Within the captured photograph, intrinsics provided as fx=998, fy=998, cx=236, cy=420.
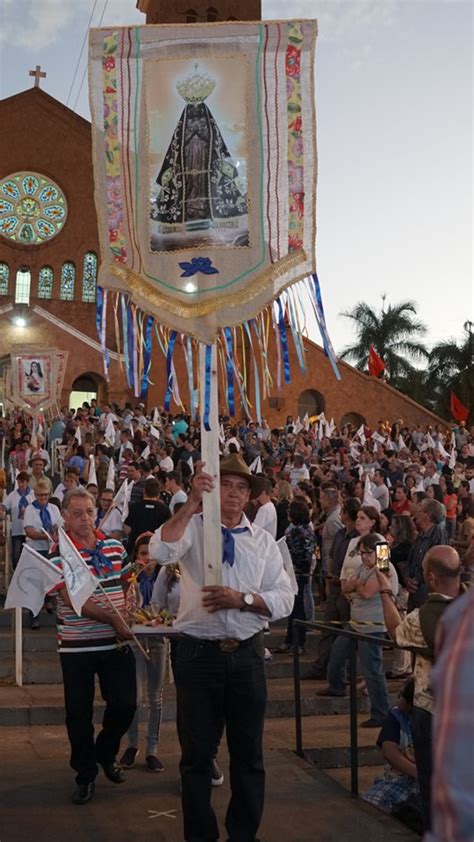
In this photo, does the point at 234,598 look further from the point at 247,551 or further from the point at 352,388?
the point at 352,388

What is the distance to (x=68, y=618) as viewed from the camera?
6.60m

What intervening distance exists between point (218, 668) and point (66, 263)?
40480 mm

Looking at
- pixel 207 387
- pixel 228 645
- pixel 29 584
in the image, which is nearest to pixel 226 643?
pixel 228 645

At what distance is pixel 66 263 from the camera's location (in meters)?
44.2

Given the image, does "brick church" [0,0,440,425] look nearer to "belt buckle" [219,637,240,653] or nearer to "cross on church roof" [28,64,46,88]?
"cross on church roof" [28,64,46,88]

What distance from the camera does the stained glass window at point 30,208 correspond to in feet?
143


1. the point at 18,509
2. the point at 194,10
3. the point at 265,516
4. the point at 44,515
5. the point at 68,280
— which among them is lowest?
the point at 265,516

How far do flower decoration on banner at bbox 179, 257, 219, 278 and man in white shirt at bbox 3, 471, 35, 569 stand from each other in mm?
8591

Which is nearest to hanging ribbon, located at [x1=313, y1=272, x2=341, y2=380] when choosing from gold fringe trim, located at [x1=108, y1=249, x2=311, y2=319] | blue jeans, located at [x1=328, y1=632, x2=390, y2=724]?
gold fringe trim, located at [x1=108, y1=249, x2=311, y2=319]

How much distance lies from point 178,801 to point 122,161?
421 cm

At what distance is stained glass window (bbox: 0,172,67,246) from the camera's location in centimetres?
4347

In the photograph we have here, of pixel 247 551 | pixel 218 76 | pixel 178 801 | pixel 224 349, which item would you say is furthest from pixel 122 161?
pixel 178 801

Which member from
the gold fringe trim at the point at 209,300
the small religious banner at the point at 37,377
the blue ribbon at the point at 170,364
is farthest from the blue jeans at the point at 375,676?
the small religious banner at the point at 37,377

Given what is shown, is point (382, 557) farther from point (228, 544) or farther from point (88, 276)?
point (88, 276)
